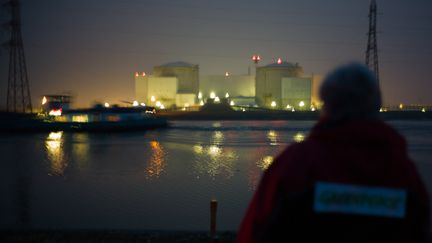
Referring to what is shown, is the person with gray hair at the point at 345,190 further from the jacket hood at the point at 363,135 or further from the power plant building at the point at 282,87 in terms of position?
the power plant building at the point at 282,87

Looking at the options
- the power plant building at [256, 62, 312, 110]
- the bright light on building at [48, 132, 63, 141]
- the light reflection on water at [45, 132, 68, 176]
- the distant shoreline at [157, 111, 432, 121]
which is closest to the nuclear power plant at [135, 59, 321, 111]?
the power plant building at [256, 62, 312, 110]

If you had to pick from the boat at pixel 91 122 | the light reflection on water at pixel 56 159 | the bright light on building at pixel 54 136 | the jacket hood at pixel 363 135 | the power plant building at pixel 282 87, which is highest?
the power plant building at pixel 282 87

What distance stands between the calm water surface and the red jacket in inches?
233

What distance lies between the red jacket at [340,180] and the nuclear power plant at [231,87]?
2307 inches

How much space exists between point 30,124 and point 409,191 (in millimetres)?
37141

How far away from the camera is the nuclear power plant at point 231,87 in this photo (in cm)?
6128

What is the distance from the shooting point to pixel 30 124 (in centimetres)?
3422

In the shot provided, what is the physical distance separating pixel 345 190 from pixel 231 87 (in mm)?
68652

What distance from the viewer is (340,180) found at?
4.78 feet

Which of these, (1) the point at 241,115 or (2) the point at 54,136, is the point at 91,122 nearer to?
(2) the point at 54,136

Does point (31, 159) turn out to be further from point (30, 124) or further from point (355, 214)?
point (355, 214)

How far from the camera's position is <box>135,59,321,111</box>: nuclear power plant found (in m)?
61.3

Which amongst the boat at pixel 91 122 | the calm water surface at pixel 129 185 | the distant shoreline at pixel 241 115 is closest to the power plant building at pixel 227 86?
the distant shoreline at pixel 241 115

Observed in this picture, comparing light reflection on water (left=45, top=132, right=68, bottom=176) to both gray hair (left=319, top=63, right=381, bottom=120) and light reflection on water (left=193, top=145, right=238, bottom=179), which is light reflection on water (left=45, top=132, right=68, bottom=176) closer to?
light reflection on water (left=193, top=145, right=238, bottom=179)
